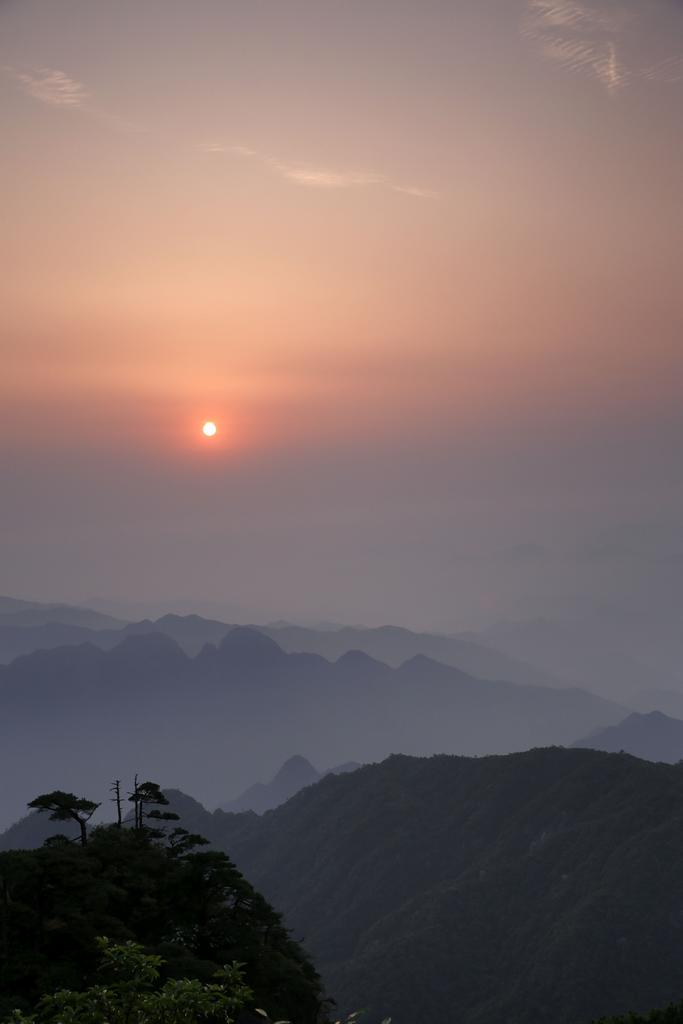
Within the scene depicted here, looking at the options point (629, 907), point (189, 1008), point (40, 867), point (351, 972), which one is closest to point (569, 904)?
point (629, 907)

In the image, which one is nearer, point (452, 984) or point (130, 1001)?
point (130, 1001)

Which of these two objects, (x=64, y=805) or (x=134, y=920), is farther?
(x=64, y=805)

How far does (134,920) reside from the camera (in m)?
49.5

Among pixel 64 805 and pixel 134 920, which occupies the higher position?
pixel 64 805

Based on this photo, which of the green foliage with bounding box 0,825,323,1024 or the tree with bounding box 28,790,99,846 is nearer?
the green foliage with bounding box 0,825,323,1024

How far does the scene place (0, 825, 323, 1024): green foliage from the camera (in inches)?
1654

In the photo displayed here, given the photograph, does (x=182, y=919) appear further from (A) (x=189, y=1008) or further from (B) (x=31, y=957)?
(A) (x=189, y=1008)

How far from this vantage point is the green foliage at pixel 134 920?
4200 cm

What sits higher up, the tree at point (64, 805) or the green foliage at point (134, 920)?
the tree at point (64, 805)

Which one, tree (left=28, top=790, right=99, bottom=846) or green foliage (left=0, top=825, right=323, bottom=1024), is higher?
tree (left=28, top=790, right=99, bottom=846)

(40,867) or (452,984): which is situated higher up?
(40,867)

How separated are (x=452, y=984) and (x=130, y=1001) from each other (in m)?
167

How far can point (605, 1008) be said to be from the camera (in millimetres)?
140625

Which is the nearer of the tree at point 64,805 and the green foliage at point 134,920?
the green foliage at point 134,920
